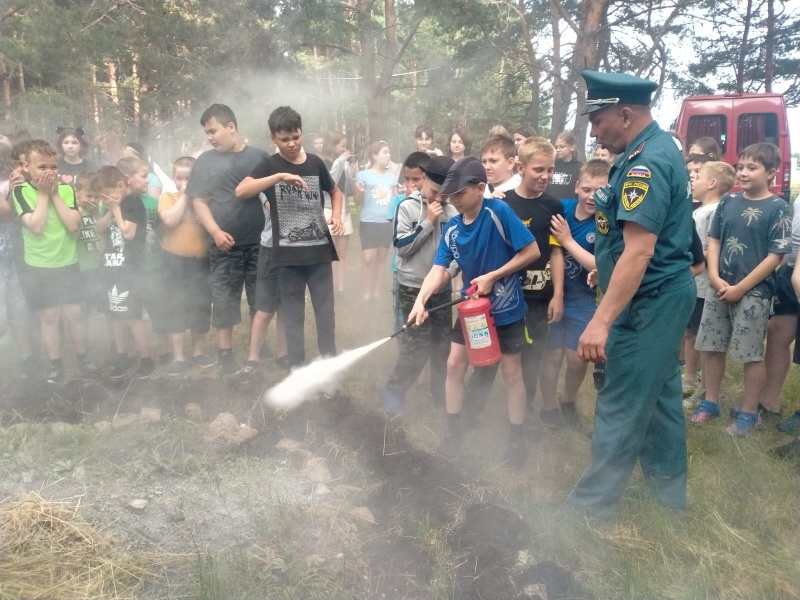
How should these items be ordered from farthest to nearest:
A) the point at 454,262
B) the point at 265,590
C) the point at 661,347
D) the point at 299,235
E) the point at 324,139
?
the point at 324,139
the point at 299,235
the point at 454,262
the point at 661,347
the point at 265,590

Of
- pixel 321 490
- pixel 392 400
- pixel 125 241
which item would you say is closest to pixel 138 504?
pixel 321 490

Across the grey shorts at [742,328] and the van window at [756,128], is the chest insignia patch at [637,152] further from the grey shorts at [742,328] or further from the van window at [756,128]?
the van window at [756,128]

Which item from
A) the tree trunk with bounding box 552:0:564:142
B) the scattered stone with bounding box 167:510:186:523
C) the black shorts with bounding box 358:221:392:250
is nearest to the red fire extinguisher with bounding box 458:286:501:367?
the scattered stone with bounding box 167:510:186:523

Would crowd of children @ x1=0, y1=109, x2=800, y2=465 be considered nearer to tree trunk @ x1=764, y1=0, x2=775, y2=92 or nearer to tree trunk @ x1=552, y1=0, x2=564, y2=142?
tree trunk @ x1=552, y1=0, x2=564, y2=142

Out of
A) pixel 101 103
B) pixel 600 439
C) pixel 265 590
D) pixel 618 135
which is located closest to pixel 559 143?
pixel 618 135

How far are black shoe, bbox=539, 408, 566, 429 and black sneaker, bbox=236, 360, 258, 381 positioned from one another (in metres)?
2.22

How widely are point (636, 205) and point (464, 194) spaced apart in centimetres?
112

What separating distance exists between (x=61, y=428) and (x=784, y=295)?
15.5 feet

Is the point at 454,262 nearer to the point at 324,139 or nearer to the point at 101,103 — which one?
the point at 324,139

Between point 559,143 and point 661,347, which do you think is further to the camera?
point 559,143

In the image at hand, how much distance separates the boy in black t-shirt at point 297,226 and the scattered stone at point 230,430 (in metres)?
0.77

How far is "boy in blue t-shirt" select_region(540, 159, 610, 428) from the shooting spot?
3.89 meters

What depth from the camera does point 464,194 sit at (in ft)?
11.6

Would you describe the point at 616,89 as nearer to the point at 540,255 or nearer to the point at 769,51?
the point at 540,255
